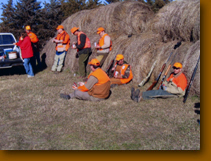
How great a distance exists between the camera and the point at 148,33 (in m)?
10.0

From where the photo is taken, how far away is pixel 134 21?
11.8m

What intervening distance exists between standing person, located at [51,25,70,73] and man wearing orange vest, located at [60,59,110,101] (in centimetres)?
447

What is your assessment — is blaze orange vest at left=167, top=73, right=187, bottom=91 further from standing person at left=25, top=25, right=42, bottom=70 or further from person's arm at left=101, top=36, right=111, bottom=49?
standing person at left=25, top=25, right=42, bottom=70

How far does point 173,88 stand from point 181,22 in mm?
2737

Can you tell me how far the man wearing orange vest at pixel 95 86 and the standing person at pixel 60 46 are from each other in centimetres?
447

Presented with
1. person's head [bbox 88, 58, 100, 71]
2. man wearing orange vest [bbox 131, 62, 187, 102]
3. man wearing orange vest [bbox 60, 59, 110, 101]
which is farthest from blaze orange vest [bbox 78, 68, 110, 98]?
man wearing orange vest [bbox 131, 62, 187, 102]

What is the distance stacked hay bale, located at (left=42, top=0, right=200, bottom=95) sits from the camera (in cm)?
773

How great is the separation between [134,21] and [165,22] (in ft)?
9.82

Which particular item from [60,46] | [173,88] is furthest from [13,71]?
[173,88]

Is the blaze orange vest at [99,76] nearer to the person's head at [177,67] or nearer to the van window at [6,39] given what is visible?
the person's head at [177,67]

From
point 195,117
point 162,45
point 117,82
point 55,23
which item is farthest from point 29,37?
point 55,23

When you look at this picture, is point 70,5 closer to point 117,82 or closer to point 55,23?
point 55,23

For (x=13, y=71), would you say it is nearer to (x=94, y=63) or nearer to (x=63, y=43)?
(x=63, y=43)

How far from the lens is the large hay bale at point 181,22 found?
7793mm
